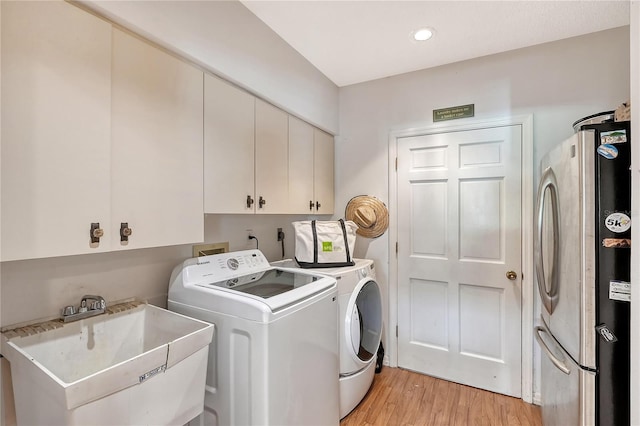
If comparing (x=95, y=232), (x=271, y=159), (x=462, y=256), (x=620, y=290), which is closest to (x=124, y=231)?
(x=95, y=232)

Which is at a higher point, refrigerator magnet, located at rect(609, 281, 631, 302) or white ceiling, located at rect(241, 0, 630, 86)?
white ceiling, located at rect(241, 0, 630, 86)

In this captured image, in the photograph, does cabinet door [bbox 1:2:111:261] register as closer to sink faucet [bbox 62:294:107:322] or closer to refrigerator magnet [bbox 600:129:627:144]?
sink faucet [bbox 62:294:107:322]

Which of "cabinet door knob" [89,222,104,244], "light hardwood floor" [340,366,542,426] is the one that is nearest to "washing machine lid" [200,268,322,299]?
"cabinet door knob" [89,222,104,244]

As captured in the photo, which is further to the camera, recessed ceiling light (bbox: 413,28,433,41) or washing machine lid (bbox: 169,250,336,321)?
recessed ceiling light (bbox: 413,28,433,41)

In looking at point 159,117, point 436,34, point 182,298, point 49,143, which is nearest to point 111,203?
point 49,143

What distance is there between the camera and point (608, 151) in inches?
50.1

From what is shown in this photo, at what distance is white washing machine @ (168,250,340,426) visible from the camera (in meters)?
1.27

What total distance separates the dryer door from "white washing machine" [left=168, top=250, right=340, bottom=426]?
36 centimetres

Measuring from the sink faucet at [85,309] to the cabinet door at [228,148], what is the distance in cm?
60

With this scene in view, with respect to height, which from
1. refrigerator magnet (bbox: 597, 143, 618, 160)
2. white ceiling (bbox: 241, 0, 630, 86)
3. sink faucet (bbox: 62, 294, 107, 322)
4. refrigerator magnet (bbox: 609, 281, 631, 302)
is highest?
white ceiling (bbox: 241, 0, 630, 86)

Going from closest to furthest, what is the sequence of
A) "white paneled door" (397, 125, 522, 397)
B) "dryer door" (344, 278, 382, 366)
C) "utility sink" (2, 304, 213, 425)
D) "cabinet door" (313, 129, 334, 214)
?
1. "utility sink" (2, 304, 213, 425)
2. "dryer door" (344, 278, 382, 366)
3. "white paneled door" (397, 125, 522, 397)
4. "cabinet door" (313, 129, 334, 214)

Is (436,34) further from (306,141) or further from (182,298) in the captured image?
(182,298)

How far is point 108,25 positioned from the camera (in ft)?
3.80

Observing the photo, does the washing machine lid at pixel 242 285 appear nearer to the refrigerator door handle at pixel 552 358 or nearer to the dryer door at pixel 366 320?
the dryer door at pixel 366 320
